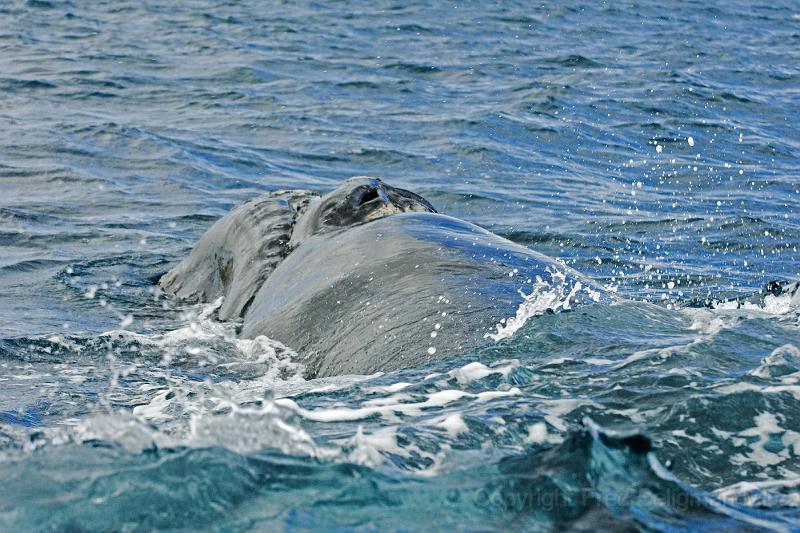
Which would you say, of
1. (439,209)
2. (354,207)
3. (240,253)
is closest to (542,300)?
(354,207)

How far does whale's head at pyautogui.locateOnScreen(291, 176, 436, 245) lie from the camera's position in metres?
7.73

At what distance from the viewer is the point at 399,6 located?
2695 cm

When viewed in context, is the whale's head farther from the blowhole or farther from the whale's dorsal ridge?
the whale's dorsal ridge

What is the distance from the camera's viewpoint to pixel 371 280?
678cm

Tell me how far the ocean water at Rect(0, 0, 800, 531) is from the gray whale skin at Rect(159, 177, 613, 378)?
0.23 meters

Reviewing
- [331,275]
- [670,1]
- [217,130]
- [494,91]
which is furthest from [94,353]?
[670,1]

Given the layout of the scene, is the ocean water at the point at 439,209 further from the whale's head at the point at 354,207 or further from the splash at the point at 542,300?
the whale's head at the point at 354,207

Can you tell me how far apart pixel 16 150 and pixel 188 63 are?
6415 millimetres

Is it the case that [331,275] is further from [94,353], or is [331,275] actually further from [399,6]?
[399,6]

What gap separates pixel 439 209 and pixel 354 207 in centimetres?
579

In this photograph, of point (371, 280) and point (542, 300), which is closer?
point (542, 300)

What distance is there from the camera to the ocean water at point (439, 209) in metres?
3.47

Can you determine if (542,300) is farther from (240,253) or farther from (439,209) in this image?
(439,209)

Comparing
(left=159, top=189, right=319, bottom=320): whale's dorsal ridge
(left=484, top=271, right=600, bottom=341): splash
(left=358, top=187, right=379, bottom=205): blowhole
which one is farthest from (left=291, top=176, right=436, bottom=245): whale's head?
(left=484, top=271, right=600, bottom=341): splash
